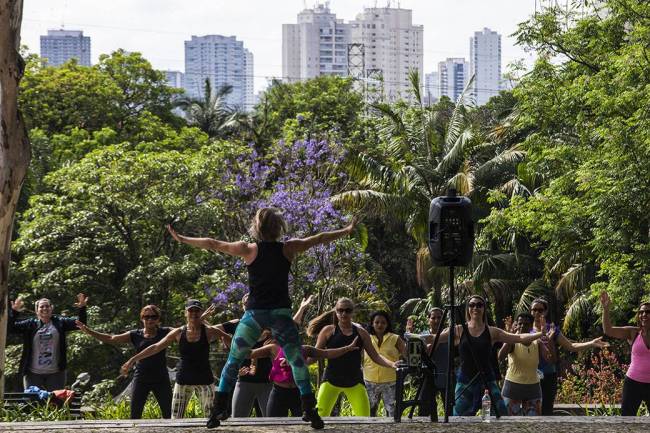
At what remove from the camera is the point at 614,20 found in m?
22.0

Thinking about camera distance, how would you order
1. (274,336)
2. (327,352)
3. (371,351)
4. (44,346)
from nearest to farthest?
(274,336) < (327,352) < (371,351) < (44,346)

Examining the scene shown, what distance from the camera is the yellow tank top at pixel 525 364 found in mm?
10898

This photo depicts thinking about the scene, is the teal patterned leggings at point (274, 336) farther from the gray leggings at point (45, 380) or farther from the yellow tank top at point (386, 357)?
the gray leggings at point (45, 380)

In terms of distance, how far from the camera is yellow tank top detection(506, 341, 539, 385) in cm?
1090

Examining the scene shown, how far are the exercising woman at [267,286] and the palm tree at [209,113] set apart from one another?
133 ft

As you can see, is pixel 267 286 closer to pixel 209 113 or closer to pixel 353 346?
pixel 353 346

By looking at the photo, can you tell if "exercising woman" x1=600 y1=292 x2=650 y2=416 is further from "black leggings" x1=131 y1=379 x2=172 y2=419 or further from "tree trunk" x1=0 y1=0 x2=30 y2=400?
"tree trunk" x1=0 y1=0 x2=30 y2=400

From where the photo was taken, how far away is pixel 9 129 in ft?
37.5

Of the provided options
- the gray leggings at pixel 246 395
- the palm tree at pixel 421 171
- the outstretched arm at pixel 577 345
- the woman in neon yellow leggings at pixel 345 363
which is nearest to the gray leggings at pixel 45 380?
the gray leggings at pixel 246 395

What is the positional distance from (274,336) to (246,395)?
91.6 inches

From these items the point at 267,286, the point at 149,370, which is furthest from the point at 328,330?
the point at 267,286

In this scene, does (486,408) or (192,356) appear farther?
(192,356)

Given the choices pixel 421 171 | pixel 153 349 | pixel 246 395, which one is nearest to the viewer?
pixel 153 349

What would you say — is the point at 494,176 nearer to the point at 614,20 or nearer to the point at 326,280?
the point at 326,280
